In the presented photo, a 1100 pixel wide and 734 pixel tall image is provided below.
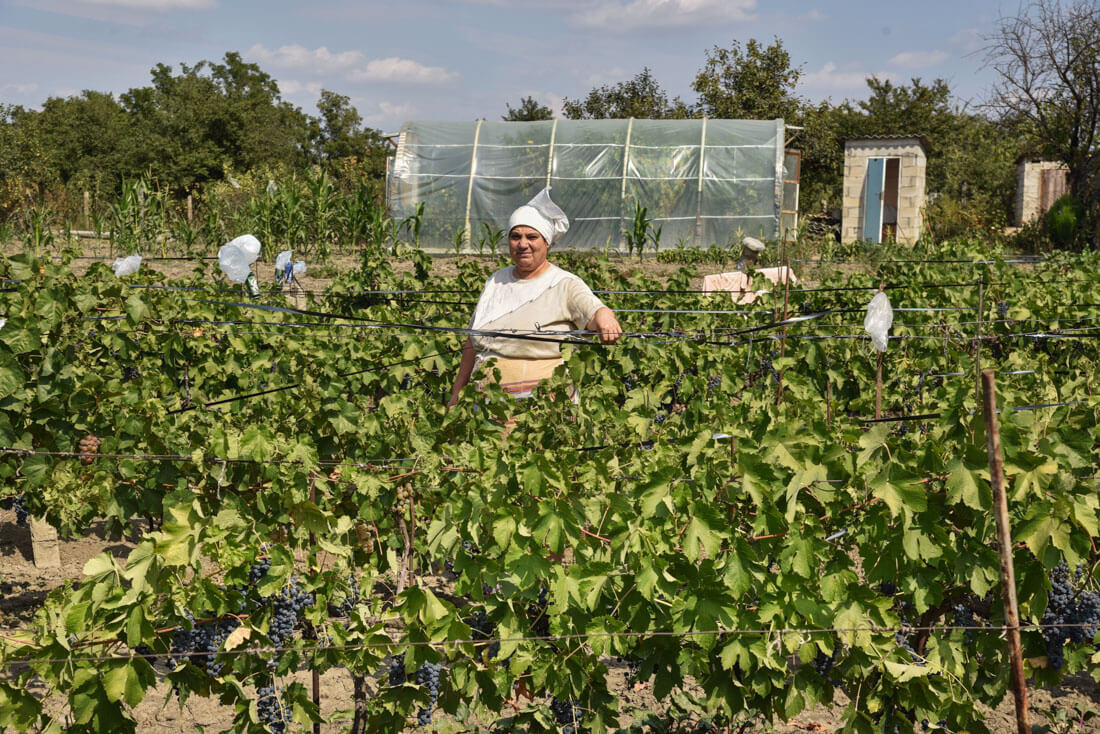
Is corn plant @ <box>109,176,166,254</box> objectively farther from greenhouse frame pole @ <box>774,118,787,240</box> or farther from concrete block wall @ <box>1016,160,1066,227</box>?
concrete block wall @ <box>1016,160,1066,227</box>

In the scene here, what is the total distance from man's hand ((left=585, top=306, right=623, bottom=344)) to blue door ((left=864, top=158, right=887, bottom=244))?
18.1 m

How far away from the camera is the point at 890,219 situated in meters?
22.4

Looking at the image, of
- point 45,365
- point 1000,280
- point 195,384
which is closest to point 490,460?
point 45,365

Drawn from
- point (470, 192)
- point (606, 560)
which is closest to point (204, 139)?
point (470, 192)

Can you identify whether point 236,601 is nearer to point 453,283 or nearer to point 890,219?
point 453,283

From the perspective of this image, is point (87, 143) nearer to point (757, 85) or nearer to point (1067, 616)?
point (757, 85)

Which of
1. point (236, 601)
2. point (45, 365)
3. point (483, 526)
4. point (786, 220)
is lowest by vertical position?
point (236, 601)

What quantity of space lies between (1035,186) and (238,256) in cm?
2671

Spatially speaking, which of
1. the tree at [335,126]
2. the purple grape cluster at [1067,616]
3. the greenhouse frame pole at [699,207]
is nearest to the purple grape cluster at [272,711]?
the purple grape cluster at [1067,616]

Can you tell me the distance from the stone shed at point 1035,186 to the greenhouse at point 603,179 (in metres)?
13.9

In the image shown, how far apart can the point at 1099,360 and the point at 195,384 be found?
479cm

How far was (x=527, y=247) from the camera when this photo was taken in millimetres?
3768

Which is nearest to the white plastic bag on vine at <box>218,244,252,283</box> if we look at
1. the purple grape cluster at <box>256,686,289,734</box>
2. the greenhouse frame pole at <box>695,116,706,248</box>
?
the purple grape cluster at <box>256,686,289,734</box>

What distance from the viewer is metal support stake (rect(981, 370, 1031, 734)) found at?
2059 mm
